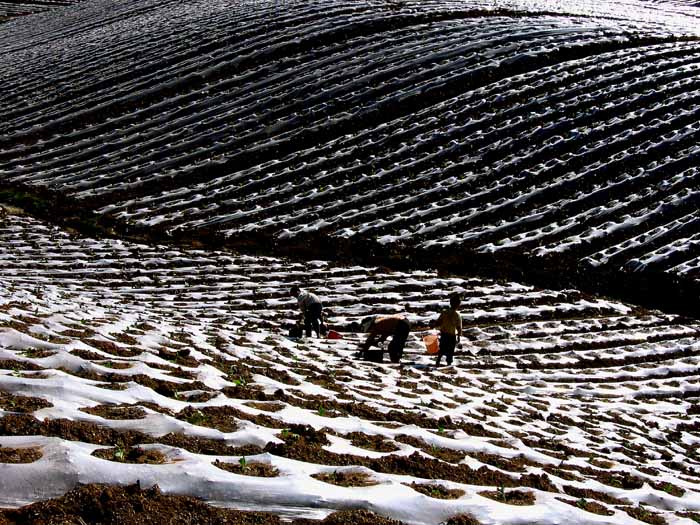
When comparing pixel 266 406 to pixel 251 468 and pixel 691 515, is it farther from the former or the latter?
pixel 691 515

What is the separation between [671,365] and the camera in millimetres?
12891

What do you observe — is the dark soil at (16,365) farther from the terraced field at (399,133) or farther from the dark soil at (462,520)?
the terraced field at (399,133)

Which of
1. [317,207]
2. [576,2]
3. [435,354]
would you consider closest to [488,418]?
[435,354]

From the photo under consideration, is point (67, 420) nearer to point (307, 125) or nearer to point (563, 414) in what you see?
point (563, 414)

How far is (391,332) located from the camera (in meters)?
11.6

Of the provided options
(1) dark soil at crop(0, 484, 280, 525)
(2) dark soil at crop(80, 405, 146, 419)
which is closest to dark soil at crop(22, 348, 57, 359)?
(2) dark soil at crop(80, 405, 146, 419)

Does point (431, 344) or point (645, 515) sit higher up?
point (431, 344)

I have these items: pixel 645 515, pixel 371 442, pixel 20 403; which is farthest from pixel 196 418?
pixel 645 515

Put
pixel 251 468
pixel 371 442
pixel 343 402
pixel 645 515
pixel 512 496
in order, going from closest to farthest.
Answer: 1. pixel 251 468
2. pixel 512 496
3. pixel 645 515
4. pixel 371 442
5. pixel 343 402

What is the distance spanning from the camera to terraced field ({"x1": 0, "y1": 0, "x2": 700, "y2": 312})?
1973 centimetres

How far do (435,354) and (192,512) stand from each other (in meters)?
8.54

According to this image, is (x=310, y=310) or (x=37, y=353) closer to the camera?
(x=37, y=353)

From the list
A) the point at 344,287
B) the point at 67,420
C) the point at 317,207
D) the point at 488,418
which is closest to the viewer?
the point at 67,420

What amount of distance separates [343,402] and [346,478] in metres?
2.65
